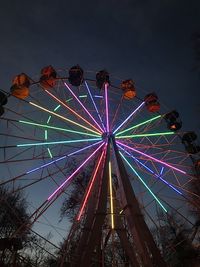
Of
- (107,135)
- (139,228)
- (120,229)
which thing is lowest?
(139,228)

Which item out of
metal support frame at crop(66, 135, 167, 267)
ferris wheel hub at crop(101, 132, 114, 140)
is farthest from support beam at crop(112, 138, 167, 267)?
ferris wheel hub at crop(101, 132, 114, 140)

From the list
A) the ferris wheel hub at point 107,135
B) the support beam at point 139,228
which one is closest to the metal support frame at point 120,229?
the support beam at point 139,228

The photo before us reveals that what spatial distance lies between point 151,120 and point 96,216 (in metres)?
6.21

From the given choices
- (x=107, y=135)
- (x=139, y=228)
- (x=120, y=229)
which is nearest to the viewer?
(x=139, y=228)

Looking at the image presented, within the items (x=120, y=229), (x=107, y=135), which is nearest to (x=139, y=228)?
(x=120, y=229)

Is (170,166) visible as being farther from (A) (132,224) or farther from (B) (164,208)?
(A) (132,224)

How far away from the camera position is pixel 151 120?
1548 cm

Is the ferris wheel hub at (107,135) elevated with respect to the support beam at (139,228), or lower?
elevated

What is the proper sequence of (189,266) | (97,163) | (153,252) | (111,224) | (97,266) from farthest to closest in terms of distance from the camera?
(189,266) < (97,266) < (97,163) < (111,224) < (153,252)

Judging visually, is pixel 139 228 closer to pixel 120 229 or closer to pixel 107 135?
pixel 120 229

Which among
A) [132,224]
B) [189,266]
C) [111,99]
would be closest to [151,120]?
[111,99]

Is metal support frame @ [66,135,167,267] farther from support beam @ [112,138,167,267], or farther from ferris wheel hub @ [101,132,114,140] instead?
ferris wheel hub @ [101,132,114,140]

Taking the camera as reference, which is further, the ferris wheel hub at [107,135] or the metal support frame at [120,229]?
the ferris wheel hub at [107,135]

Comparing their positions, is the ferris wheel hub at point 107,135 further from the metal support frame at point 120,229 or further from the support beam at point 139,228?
the support beam at point 139,228
